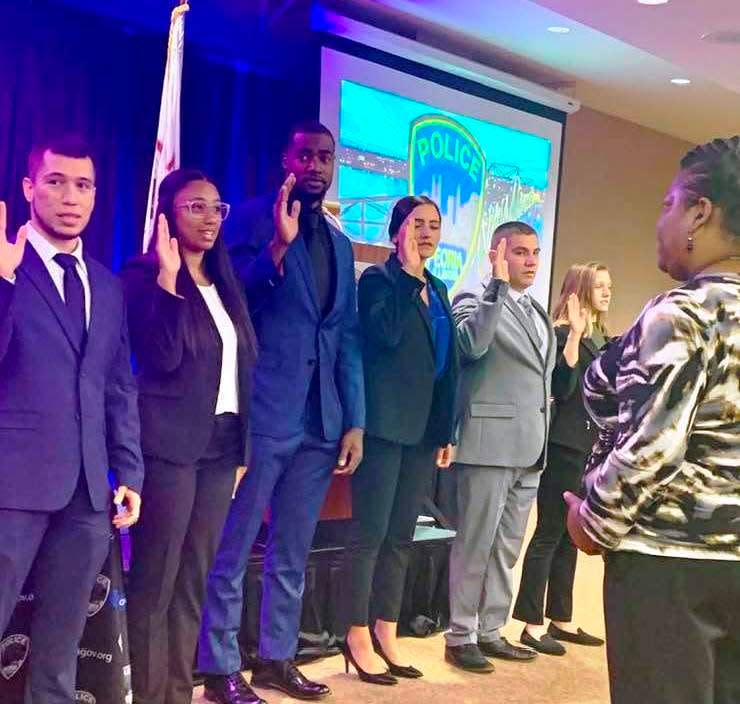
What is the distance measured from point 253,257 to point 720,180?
149cm

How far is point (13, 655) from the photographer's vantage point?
207 centimetres

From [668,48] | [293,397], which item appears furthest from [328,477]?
[668,48]

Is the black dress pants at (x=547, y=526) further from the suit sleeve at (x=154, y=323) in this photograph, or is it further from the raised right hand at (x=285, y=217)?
the suit sleeve at (x=154, y=323)

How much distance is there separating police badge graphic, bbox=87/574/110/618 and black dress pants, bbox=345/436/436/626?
0.95 meters

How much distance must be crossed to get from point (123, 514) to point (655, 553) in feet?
3.81

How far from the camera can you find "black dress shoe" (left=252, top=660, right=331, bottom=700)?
2.75 m

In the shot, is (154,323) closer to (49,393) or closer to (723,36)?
(49,393)

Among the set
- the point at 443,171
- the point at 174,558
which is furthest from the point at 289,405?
the point at 443,171

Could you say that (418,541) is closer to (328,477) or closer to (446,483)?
(328,477)

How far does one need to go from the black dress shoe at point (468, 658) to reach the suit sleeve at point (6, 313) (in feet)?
6.27

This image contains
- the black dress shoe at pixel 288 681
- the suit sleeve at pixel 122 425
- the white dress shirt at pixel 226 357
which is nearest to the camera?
the suit sleeve at pixel 122 425

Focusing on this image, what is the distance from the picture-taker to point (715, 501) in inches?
61.6

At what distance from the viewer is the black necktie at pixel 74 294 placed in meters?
2.03

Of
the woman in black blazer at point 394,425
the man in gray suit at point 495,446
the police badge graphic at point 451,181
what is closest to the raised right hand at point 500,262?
the man in gray suit at point 495,446
